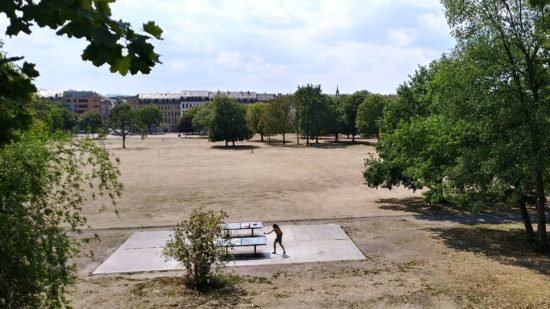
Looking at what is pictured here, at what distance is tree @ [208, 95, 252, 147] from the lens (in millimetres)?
83500

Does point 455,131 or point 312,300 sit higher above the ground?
Result: point 455,131

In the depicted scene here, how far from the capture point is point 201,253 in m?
13.7

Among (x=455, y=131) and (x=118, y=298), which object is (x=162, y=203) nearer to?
(x=118, y=298)

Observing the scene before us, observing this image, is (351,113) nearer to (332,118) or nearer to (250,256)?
(332,118)

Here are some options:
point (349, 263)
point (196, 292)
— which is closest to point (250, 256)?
point (349, 263)

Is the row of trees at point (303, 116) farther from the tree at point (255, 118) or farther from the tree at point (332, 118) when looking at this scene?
the tree at point (255, 118)

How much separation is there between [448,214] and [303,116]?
6143 centimetres

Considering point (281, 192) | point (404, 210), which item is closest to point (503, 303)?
point (404, 210)

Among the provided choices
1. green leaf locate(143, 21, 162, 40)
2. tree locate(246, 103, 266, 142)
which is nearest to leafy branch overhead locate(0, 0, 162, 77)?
green leaf locate(143, 21, 162, 40)

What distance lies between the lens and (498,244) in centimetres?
1878

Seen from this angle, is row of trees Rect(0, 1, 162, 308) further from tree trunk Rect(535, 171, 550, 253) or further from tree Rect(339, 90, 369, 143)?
tree Rect(339, 90, 369, 143)

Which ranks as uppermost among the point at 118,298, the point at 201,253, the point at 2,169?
the point at 2,169

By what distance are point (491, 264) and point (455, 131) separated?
6.27 metres

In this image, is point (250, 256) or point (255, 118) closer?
point (250, 256)
